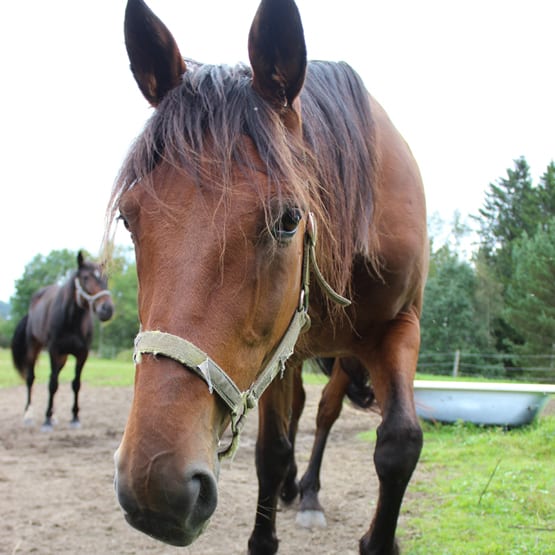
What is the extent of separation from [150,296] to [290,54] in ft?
3.27

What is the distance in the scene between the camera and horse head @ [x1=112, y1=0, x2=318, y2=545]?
1.40 m

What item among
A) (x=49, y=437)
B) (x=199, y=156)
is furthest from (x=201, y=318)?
(x=49, y=437)

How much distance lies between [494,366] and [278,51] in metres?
14.2

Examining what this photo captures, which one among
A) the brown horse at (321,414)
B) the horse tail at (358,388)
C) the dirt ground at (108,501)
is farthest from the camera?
the horse tail at (358,388)

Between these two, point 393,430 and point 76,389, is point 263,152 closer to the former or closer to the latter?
point 393,430

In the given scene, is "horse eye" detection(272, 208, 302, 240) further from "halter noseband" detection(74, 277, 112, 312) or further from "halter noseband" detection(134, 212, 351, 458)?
"halter noseband" detection(74, 277, 112, 312)

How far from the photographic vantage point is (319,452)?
4.51m

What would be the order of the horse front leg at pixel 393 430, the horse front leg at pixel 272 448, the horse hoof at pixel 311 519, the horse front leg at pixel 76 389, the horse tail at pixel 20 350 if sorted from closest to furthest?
the horse front leg at pixel 393 430, the horse front leg at pixel 272 448, the horse hoof at pixel 311 519, the horse front leg at pixel 76 389, the horse tail at pixel 20 350

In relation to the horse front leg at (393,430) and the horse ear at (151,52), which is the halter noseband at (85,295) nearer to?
the horse front leg at (393,430)

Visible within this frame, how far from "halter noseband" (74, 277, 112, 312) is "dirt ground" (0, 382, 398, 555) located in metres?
2.19

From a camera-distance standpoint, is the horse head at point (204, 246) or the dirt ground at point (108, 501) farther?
the dirt ground at point (108, 501)

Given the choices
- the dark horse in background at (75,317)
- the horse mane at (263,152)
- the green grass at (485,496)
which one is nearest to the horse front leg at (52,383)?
the dark horse in background at (75,317)

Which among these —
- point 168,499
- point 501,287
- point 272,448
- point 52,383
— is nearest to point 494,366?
point 501,287

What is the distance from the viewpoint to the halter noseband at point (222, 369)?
1475 millimetres
